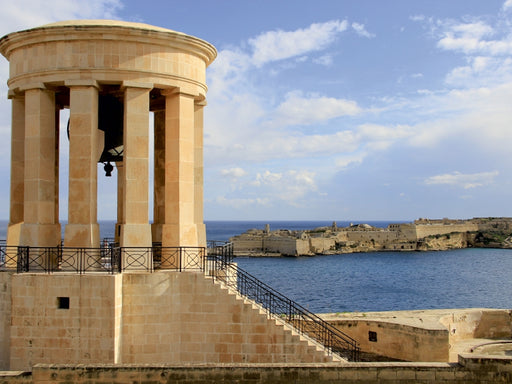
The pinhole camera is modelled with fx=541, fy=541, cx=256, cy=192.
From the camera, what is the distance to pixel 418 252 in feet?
398

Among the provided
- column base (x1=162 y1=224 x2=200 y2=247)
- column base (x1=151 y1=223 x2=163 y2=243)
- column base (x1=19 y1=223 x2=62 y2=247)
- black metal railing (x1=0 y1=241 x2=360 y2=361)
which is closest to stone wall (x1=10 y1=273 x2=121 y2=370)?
black metal railing (x1=0 y1=241 x2=360 y2=361)

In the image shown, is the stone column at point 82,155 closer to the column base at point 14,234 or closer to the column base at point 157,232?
the column base at point 14,234

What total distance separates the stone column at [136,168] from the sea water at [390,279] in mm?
34119

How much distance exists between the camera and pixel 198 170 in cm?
1634

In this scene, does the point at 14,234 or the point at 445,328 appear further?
the point at 445,328

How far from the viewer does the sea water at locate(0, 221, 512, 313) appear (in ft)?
175

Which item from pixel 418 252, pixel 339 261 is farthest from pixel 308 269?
pixel 418 252

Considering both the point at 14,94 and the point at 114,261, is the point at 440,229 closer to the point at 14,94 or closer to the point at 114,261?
the point at 114,261

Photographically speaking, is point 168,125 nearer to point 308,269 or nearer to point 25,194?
point 25,194

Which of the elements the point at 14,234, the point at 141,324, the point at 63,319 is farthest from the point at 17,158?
the point at 141,324

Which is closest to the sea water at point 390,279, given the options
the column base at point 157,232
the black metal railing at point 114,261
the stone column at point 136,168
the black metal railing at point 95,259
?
the column base at point 157,232

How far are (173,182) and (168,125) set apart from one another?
1.58m

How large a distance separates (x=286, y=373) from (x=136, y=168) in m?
6.19

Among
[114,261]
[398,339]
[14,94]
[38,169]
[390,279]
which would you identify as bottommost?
[390,279]
